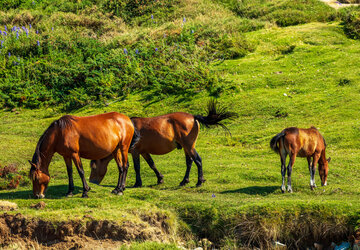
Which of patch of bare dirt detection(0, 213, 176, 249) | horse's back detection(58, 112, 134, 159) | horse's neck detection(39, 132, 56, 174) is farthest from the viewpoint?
horse's back detection(58, 112, 134, 159)

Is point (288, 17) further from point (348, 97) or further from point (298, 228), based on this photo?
point (298, 228)

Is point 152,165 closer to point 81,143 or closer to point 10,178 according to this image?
point 81,143

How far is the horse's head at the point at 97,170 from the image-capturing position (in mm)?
14758

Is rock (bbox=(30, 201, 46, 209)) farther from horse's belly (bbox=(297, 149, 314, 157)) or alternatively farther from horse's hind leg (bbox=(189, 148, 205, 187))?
horse's belly (bbox=(297, 149, 314, 157))

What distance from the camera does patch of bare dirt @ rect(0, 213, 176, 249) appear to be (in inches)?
440

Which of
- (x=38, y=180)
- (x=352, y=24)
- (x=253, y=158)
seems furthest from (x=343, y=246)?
(x=352, y=24)

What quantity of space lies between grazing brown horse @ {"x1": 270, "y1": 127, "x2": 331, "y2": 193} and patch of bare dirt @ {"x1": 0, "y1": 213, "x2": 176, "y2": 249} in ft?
14.8

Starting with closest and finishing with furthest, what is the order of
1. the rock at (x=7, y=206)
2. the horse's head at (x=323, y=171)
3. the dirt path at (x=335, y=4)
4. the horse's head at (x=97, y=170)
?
the rock at (x=7, y=206) < the horse's head at (x=323, y=171) < the horse's head at (x=97, y=170) < the dirt path at (x=335, y=4)

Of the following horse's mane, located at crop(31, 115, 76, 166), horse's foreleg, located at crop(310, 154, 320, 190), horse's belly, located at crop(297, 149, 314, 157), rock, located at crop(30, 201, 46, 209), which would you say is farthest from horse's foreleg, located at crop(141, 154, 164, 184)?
horse's foreleg, located at crop(310, 154, 320, 190)

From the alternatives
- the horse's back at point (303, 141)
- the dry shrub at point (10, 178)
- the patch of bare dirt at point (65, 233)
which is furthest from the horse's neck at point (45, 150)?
the horse's back at point (303, 141)

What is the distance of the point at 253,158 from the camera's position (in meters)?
17.6

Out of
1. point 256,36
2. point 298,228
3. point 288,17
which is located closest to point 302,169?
point 298,228

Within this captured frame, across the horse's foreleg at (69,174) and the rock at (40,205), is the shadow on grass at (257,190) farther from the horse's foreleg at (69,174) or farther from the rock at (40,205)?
the rock at (40,205)

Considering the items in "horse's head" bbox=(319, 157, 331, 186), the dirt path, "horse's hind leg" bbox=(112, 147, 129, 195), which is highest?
the dirt path
